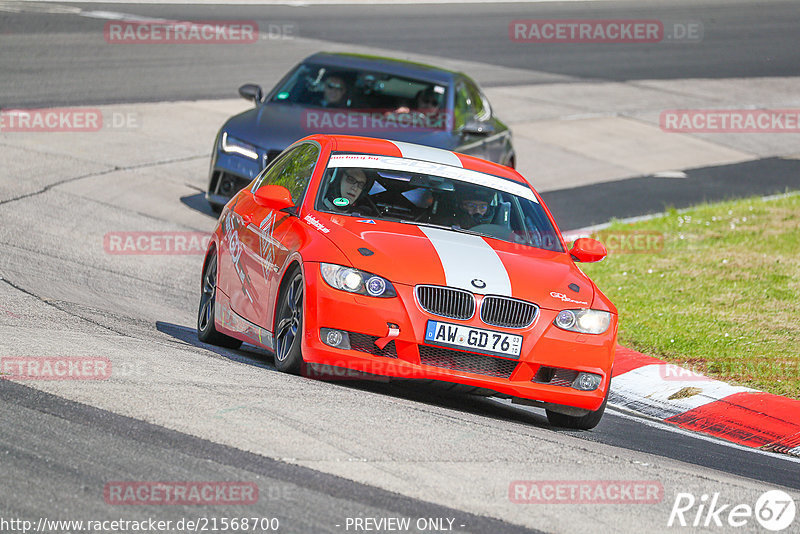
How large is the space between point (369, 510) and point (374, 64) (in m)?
9.92

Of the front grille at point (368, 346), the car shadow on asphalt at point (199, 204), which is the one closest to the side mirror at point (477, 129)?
the car shadow on asphalt at point (199, 204)

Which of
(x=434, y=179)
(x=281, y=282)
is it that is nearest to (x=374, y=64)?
(x=434, y=179)

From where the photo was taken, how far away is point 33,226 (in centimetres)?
1204

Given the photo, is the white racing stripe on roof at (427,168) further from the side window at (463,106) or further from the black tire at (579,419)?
the side window at (463,106)

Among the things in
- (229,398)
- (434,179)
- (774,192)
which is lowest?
(774,192)

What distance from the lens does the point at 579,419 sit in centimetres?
770

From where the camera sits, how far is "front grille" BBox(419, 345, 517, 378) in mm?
7066

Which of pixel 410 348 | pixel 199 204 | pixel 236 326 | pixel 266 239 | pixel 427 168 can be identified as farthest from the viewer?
pixel 199 204

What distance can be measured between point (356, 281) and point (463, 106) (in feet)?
25.4

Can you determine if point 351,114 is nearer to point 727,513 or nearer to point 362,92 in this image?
point 362,92

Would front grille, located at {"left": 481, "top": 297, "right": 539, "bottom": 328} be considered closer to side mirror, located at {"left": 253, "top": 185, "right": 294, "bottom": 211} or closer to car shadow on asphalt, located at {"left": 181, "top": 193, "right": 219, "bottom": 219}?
side mirror, located at {"left": 253, "top": 185, "right": 294, "bottom": 211}

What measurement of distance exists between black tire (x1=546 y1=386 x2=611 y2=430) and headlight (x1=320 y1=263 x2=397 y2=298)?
148 cm

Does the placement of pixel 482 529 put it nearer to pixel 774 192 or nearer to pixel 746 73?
pixel 774 192

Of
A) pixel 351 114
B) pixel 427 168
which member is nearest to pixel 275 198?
pixel 427 168
